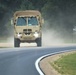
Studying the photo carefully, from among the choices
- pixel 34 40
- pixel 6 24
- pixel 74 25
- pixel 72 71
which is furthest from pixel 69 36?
pixel 72 71

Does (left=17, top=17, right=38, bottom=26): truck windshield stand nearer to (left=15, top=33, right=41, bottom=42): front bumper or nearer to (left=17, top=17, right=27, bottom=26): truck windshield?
(left=17, top=17, right=27, bottom=26): truck windshield

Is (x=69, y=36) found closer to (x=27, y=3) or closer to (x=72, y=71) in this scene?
(x=27, y=3)

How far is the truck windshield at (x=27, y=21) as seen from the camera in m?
37.4

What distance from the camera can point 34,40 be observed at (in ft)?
124

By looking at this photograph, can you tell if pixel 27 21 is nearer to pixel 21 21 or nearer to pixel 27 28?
pixel 21 21

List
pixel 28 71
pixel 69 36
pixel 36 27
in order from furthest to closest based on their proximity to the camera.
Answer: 1. pixel 69 36
2. pixel 36 27
3. pixel 28 71

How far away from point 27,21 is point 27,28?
73 cm

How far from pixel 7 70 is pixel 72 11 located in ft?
163

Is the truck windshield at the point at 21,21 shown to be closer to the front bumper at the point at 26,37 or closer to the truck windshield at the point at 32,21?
the truck windshield at the point at 32,21

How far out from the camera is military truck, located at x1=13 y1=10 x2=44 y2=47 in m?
37.1

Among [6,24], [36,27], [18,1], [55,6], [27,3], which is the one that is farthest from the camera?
[18,1]

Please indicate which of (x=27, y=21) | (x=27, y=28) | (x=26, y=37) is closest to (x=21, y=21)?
(x=27, y=21)

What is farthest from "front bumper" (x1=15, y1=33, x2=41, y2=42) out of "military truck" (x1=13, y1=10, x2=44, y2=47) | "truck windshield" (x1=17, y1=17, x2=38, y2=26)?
"truck windshield" (x1=17, y1=17, x2=38, y2=26)

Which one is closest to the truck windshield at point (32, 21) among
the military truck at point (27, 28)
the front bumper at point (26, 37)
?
the military truck at point (27, 28)
